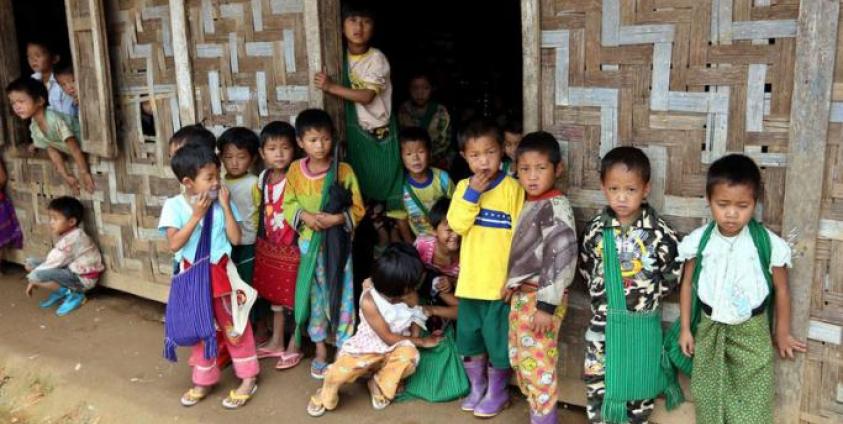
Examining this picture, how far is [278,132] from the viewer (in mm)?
3902

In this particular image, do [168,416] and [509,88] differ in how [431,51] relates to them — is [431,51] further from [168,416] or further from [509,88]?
[168,416]

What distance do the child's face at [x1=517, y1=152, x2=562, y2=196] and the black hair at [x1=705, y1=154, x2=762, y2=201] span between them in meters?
0.64

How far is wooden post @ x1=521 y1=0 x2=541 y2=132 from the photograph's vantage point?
3.15m

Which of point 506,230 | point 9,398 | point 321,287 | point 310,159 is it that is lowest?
point 9,398

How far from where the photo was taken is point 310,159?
3873 millimetres

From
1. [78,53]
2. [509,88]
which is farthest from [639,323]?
[509,88]

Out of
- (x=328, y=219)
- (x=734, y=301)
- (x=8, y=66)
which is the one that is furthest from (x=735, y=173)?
(x=8, y=66)

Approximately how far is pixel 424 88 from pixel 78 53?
2365 mm

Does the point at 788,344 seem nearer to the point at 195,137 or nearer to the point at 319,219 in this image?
the point at 319,219

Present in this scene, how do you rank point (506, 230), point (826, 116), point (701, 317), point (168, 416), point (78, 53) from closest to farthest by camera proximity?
point (826, 116)
point (701, 317)
point (506, 230)
point (168, 416)
point (78, 53)

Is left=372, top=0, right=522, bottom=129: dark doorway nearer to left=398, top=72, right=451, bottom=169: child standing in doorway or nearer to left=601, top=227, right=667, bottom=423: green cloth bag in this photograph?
left=398, top=72, right=451, bottom=169: child standing in doorway

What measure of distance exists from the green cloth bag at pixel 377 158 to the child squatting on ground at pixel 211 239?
2.67 ft

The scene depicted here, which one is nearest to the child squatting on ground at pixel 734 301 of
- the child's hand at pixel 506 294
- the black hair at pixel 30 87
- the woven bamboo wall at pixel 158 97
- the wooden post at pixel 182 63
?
the child's hand at pixel 506 294

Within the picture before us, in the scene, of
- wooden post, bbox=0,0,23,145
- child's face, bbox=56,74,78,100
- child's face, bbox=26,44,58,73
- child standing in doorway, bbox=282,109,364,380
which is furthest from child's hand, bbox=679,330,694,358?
wooden post, bbox=0,0,23,145
